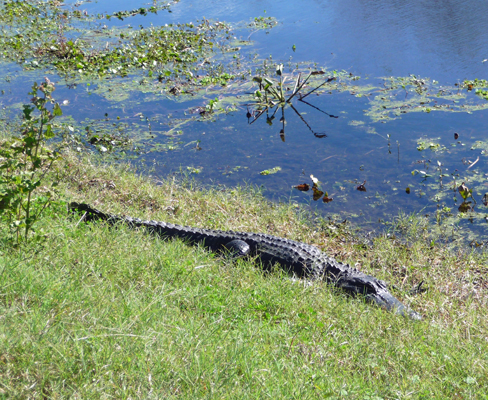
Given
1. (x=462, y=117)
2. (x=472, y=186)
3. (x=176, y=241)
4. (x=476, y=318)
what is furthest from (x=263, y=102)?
(x=476, y=318)

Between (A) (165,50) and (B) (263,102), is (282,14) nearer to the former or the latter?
(A) (165,50)

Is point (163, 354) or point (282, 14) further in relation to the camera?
point (282, 14)

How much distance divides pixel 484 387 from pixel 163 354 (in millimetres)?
1627

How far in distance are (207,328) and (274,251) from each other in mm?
2033

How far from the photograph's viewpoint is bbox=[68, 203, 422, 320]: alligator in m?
3.94

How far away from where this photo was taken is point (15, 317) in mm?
2070

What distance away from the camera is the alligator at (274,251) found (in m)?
3.94

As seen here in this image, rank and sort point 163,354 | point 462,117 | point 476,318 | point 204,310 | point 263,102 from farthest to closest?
point 263,102
point 462,117
point 476,318
point 204,310
point 163,354

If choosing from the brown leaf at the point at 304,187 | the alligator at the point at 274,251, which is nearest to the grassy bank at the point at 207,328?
the alligator at the point at 274,251

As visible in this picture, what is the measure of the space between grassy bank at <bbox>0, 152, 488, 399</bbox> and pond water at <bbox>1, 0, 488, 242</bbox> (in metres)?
1.63

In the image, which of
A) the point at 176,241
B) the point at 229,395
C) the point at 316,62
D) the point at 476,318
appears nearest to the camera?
the point at 229,395

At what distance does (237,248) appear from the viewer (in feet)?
14.5

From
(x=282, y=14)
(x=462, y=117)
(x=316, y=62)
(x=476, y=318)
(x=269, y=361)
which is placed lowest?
(x=476, y=318)

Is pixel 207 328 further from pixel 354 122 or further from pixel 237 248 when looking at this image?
pixel 354 122
